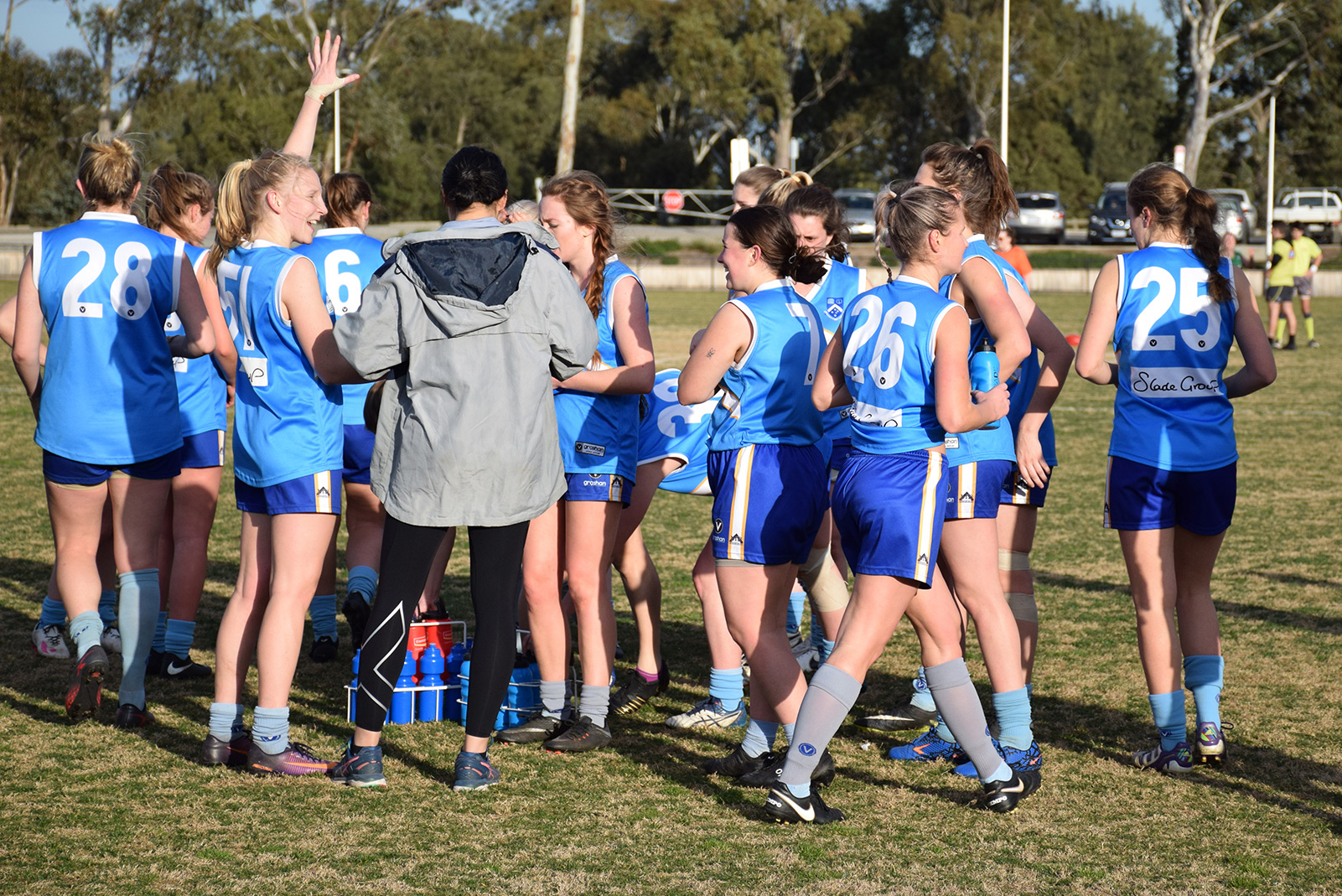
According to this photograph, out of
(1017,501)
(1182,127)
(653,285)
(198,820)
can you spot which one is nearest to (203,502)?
(198,820)

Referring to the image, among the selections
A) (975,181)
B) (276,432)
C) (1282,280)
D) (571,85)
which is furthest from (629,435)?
(571,85)

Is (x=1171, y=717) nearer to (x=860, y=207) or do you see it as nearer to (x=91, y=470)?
(x=91, y=470)

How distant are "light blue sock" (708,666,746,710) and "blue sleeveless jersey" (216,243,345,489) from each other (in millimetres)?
1690

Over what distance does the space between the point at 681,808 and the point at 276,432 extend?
1837mm

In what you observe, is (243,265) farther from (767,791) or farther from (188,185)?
(767,791)

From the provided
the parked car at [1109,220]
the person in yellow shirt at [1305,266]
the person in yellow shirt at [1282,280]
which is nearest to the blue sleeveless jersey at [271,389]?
the person in yellow shirt at [1282,280]

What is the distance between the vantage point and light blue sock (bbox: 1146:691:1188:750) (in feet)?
14.7

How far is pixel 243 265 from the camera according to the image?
4.30 meters

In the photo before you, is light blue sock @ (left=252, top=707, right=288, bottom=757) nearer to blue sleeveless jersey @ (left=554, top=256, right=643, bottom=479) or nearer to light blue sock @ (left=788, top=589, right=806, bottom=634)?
blue sleeveless jersey @ (left=554, top=256, right=643, bottom=479)

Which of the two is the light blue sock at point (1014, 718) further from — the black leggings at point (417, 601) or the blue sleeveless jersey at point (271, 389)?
the blue sleeveless jersey at point (271, 389)

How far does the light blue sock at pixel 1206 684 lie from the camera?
4.51 m

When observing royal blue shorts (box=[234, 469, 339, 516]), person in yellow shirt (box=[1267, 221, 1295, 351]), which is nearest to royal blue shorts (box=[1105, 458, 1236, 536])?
royal blue shorts (box=[234, 469, 339, 516])

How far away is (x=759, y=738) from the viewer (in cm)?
445

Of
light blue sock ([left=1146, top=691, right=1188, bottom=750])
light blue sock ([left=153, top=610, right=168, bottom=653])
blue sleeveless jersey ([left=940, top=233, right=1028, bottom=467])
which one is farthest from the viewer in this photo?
light blue sock ([left=153, top=610, right=168, bottom=653])
